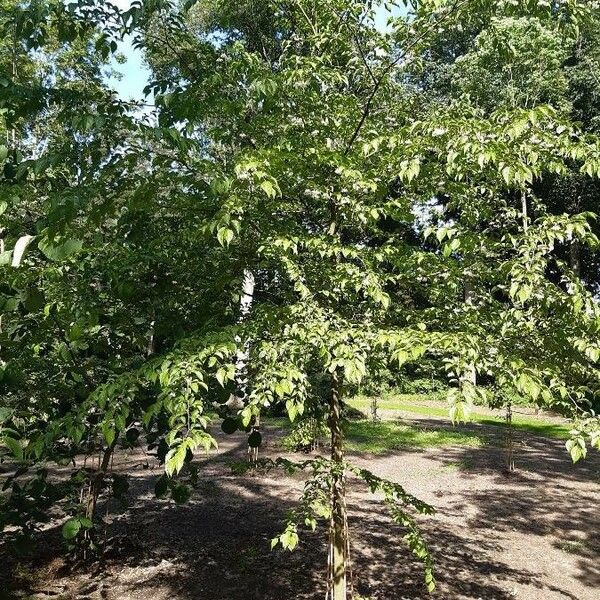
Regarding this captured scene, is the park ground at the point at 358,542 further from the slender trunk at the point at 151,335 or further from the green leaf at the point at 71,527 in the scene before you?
the slender trunk at the point at 151,335

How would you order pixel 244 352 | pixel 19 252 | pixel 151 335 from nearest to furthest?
pixel 19 252, pixel 244 352, pixel 151 335

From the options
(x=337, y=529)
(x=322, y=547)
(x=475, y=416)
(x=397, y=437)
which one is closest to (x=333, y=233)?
(x=337, y=529)

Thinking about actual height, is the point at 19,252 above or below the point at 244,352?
above

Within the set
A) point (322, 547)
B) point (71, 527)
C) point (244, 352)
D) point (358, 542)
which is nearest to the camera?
point (244, 352)

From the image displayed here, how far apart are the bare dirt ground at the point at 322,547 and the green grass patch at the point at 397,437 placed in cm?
279

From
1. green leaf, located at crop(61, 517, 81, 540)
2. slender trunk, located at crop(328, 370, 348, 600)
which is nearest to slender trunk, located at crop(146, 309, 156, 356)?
slender trunk, located at crop(328, 370, 348, 600)

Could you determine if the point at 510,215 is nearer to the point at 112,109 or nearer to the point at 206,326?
the point at 206,326

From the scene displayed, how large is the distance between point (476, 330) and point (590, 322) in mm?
605

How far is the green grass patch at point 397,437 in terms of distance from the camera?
1377 centimetres

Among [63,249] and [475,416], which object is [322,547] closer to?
[63,249]

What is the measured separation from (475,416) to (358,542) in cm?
1503

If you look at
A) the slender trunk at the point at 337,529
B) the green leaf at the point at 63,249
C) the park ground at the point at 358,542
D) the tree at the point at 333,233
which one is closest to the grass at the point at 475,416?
the park ground at the point at 358,542

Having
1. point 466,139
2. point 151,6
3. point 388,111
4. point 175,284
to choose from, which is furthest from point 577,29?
point 175,284

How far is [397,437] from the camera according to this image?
15.2m
